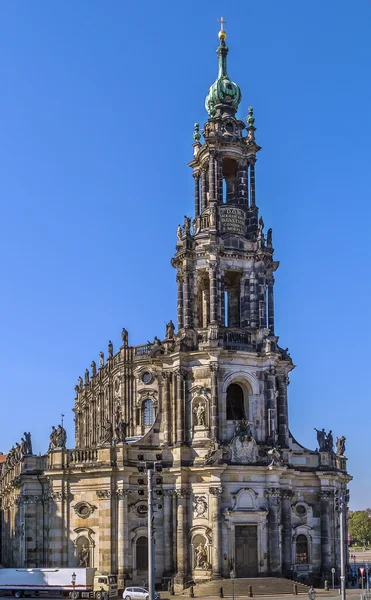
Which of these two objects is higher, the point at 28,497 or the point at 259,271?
the point at 259,271

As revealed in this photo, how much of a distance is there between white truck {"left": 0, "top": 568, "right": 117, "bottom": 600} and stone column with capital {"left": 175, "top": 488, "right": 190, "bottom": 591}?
5182mm

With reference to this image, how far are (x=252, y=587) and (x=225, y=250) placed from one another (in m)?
25.4

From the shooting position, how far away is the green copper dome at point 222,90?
7788 centimetres

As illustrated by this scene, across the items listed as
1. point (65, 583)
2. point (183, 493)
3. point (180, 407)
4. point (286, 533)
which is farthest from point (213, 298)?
point (65, 583)

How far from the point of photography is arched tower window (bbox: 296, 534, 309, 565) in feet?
234

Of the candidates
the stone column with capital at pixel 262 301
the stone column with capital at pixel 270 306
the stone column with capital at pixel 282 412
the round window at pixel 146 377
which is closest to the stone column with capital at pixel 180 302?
the stone column with capital at pixel 262 301

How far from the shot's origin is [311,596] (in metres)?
55.8

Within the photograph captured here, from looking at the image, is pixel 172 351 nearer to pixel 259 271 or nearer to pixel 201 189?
pixel 259 271

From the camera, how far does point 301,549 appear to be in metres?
71.8

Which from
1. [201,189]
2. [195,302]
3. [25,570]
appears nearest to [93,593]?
[25,570]

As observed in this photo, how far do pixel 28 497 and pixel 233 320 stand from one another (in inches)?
844

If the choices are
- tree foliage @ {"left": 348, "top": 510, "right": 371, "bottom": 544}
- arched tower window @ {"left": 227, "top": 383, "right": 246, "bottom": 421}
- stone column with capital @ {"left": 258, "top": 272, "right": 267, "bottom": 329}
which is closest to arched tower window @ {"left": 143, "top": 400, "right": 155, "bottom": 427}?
arched tower window @ {"left": 227, "top": 383, "right": 246, "bottom": 421}

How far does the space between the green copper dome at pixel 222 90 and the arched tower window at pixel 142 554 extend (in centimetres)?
3530

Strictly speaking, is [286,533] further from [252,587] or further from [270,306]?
[270,306]
